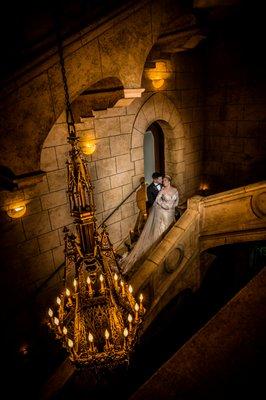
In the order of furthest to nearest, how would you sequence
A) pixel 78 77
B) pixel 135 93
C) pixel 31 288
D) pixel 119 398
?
pixel 31 288, pixel 119 398, pixel 135 93, pixel 78 77

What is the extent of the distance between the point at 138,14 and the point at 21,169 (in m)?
3.47

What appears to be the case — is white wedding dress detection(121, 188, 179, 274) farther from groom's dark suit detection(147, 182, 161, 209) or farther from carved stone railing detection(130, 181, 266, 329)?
groom's dark suit detection(147, 182, 161, 209)

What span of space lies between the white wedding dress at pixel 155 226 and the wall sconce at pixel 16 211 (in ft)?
10.1

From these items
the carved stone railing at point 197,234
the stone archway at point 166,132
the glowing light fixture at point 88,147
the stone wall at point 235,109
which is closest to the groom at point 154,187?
the stone archway at point 166,132

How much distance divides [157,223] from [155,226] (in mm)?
109

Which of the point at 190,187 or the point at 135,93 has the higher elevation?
the point at 135,93

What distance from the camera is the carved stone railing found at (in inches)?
249

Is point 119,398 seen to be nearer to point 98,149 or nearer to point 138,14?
point 98,149

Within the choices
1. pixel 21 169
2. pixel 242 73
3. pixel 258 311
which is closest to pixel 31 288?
pixel 21 169

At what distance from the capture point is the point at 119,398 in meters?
6.11

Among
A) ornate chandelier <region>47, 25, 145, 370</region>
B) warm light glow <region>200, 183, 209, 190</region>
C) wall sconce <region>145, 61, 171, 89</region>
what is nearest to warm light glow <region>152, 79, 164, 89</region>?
wall sconce <region>145, 61, 171, 89</region>

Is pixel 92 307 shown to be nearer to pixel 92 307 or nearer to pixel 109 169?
pixel 92 307

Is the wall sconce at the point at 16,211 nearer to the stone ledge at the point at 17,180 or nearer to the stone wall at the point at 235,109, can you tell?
the stone ledge at the point at 17,180

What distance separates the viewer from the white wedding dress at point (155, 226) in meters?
7.36
